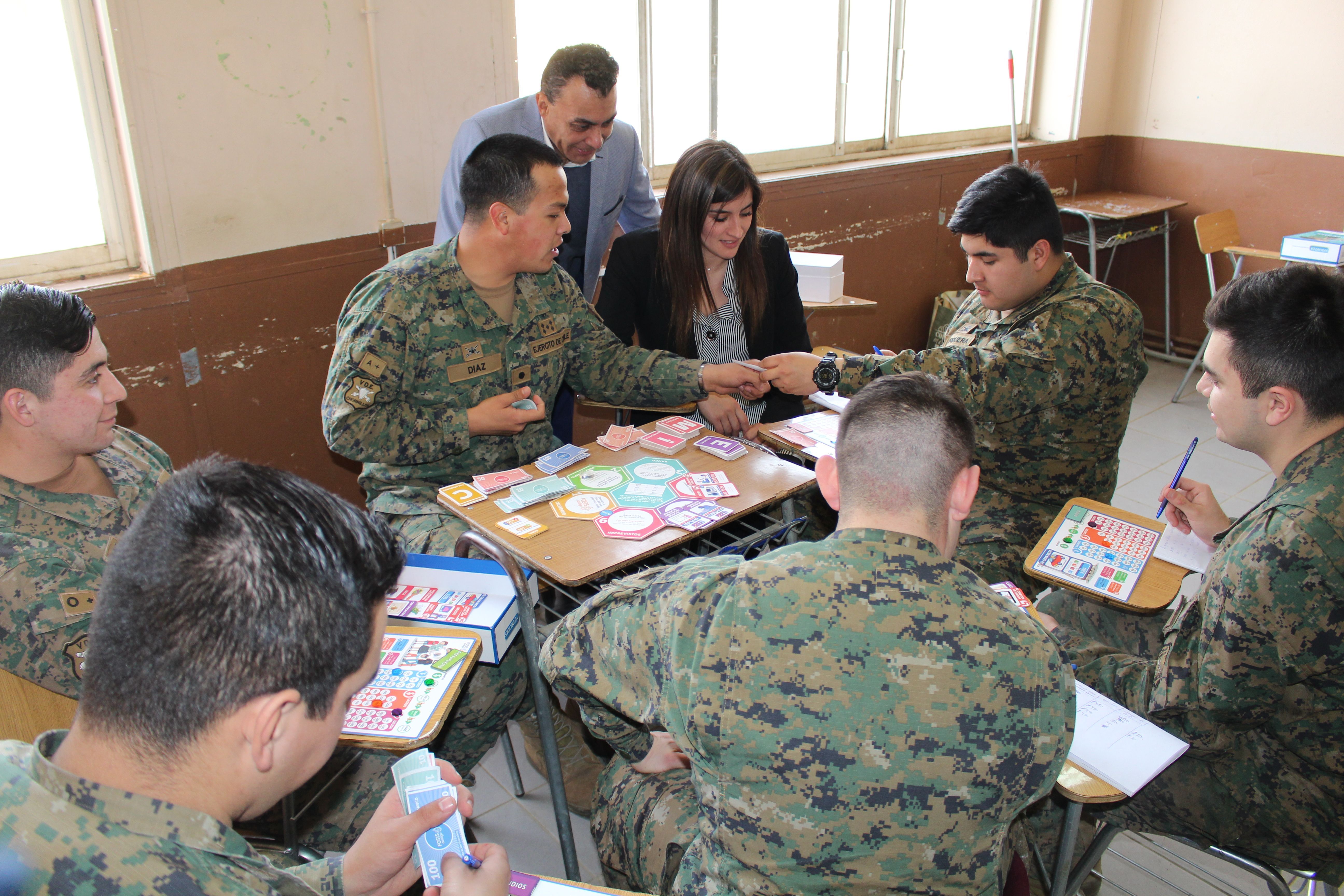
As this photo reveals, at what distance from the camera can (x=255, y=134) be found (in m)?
3.22

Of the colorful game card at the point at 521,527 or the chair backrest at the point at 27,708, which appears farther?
the colorful game card at the point at 521,527

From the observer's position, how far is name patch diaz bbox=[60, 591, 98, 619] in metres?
1.65

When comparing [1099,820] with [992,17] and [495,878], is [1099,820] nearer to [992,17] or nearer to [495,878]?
[495,878]

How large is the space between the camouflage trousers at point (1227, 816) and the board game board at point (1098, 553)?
42 cm

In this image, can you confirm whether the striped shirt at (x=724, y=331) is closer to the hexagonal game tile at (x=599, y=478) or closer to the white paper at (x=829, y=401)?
the white paper at (x=829, y=401)

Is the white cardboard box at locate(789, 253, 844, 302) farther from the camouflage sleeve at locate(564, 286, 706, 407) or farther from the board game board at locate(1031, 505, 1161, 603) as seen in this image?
the board game board at locate(1031, 505, 1161, 603)

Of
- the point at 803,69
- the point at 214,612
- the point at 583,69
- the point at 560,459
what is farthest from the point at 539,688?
the point at 803,69

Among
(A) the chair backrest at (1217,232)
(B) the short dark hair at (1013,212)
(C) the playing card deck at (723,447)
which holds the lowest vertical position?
(C) the playing card deck at (723,447)

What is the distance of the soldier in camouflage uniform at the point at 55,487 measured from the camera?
1.65 m

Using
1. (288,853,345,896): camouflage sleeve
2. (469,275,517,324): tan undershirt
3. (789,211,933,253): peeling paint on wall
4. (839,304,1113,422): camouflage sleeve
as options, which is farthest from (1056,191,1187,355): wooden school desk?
(288,853,345,896): camouflage sleeve

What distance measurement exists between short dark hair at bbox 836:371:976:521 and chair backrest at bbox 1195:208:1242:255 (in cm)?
522

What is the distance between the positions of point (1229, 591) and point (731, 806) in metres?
1.08

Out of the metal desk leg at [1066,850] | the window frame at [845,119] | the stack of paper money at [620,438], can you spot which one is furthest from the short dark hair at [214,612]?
the window frame at [845,119]

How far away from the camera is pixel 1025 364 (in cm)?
264
